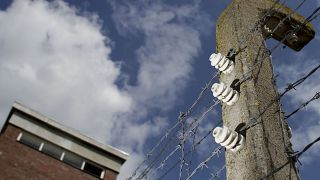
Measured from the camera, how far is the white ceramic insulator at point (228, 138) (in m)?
11.2

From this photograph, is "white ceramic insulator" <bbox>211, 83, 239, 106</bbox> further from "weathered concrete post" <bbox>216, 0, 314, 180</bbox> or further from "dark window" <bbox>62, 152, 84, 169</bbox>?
"dark window" <bbox>62, 152, 84, 169</bbox>

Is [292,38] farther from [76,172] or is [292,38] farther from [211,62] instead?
[76,172]

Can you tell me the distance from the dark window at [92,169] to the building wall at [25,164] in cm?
45

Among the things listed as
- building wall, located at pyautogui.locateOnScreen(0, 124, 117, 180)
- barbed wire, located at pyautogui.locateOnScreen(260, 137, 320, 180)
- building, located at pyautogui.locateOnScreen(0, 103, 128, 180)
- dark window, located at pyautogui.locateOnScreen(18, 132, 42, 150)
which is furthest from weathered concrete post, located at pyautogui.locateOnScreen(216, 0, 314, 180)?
dark window, located at pyautogui.locateOnScreen(18, 132, 42, 150)

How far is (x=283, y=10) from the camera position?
16.5 meters

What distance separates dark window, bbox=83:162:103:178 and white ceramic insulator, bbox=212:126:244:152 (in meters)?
5.65

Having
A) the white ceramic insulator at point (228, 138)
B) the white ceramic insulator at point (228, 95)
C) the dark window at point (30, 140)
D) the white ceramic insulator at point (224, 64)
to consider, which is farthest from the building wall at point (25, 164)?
the white ceramic insulator at point (224, 64)

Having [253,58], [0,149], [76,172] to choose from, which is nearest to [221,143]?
[253,58]

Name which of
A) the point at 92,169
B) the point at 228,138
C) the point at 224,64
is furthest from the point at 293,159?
the point at 92,169

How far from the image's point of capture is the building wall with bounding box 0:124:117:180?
13.4m

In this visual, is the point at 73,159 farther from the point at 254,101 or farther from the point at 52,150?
the point at 254,101

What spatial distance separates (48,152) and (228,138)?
6.85 meters

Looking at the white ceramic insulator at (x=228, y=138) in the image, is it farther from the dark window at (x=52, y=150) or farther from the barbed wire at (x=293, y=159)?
the dark window at (x=52, y=150)

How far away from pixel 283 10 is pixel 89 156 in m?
9.69
